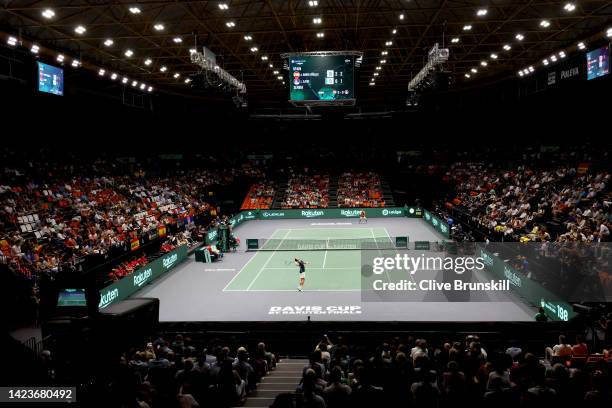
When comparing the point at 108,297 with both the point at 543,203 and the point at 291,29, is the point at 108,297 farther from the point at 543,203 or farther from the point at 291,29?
the point at 543,203

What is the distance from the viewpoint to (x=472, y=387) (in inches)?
254

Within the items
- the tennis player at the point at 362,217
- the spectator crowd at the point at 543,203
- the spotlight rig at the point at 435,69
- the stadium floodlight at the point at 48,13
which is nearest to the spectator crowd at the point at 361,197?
the tennis player at the point at 362,217

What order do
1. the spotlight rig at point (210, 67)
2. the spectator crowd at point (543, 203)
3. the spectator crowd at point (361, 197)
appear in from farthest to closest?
1. the spectator crowd at point (361, 197)
2. the spectator crowd at point (543, 203)
3. the spotlight rig at point (210, 67)

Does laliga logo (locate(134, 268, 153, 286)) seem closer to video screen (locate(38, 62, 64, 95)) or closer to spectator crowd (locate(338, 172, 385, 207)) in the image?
video screen (locate(38, 62, 64, 95))

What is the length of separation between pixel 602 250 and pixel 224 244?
816 inches

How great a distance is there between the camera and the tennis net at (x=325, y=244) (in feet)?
93.7

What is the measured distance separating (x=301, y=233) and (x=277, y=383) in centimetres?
2645

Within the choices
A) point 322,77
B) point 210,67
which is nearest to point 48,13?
point 210,67

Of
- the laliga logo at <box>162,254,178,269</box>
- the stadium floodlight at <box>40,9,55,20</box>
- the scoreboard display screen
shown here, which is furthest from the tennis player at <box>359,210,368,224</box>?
the stadium floodlight at <box>40,9,55,20</box>

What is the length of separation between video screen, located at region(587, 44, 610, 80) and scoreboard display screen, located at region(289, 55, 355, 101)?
13909 mm

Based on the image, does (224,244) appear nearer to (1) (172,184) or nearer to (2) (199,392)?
(1) (172,184)

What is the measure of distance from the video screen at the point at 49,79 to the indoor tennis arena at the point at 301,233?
163mm

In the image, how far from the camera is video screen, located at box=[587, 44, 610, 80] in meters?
22.6

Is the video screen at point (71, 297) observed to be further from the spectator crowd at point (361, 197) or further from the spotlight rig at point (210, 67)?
the spectator crowd at point (361, 197)
